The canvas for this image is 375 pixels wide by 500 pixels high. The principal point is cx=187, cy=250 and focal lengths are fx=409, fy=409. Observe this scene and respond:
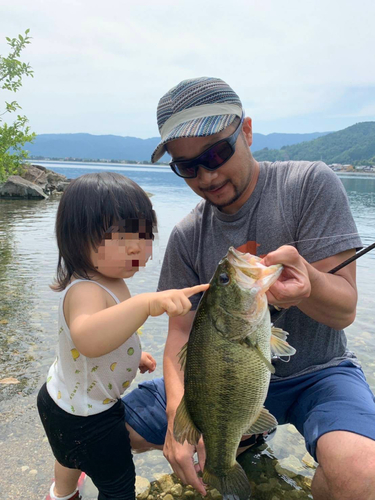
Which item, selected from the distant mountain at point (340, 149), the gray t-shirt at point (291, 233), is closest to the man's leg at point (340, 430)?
the gray t-shirt at point (291, 233)

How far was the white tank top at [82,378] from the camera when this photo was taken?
247cm

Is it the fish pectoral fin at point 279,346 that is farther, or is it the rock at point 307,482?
the rock at point 307,482

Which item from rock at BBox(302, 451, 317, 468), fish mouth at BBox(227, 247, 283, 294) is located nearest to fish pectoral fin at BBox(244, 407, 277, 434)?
fish mouth at BBox(227, 247, 283, 294)

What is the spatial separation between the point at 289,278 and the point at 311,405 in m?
1.13

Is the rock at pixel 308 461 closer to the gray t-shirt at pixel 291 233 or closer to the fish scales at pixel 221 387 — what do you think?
the gray t-shirt at pixel 291 233

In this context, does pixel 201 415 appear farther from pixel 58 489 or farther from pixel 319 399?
pixel 58 489

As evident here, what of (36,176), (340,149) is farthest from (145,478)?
(340,149)

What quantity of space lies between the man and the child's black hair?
2.11ft

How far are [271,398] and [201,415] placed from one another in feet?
2.99

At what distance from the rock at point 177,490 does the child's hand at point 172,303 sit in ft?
5.66

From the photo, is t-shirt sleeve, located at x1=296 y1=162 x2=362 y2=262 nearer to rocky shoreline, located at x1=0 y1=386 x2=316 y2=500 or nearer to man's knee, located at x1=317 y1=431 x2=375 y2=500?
man's knee, located at x1=317 y1=431 x2=375 y2=500

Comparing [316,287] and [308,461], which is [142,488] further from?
[316,287]

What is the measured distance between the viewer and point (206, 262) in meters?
3.22

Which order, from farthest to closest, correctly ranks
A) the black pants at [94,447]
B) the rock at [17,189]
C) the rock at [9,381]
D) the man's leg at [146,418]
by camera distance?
1. the rock at [17,189]
2. the rock at [9,381]
3. the man's leg at [146,418]
4. the black pants at [94,447]
